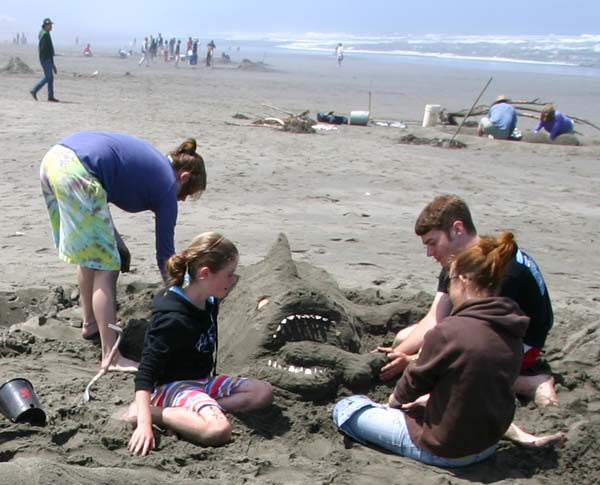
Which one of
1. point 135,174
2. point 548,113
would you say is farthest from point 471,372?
point 548,113

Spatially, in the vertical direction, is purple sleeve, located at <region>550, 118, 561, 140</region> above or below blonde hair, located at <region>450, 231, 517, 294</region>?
below

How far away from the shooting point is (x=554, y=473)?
10.9 feet

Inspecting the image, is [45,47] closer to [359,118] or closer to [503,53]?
[359,118]

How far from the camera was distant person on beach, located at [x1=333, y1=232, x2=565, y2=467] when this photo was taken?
302 cm

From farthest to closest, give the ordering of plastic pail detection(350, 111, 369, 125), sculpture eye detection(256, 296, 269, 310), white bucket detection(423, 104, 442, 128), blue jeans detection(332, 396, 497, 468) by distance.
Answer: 1. white bucket detection(423, 104, 442, 128)
2. plastic pail detection(350, 111, 369, 125)
3. sculpture eye detection(256, 296, 269, 310)
4. blue jeans detection(332, 396, 497, 468)

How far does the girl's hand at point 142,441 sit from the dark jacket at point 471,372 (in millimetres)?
1076

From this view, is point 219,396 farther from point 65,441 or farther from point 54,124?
point 54,124

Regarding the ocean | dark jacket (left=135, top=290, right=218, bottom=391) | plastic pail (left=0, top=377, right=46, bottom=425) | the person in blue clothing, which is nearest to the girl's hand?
dark jacket (left=135, top=290, right=218, bottom=391)

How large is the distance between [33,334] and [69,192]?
1007mm

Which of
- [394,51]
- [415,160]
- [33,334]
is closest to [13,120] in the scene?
[415,160]

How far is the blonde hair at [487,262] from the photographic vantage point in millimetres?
3064

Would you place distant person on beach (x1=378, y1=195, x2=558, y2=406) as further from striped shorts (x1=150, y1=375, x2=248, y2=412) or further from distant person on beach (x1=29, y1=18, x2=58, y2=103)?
distant person on beach (x1=29, y1=18, x2=58, y2=103)

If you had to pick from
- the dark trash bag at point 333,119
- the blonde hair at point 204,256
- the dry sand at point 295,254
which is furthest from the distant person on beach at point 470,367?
the dark trash bag at point 333,119

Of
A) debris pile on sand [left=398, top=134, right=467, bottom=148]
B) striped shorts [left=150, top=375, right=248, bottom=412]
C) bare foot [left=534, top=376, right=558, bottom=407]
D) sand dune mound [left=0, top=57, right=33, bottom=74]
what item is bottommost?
sand dune mound [left=0, top=57, right=33, bottom=74]
